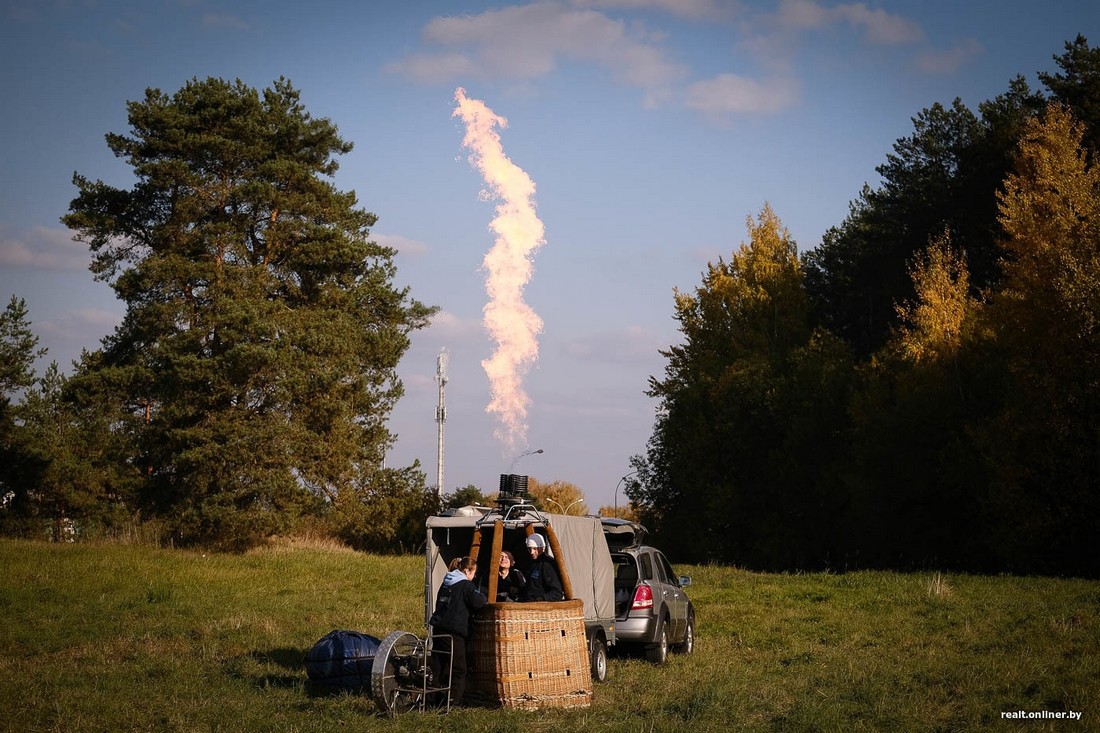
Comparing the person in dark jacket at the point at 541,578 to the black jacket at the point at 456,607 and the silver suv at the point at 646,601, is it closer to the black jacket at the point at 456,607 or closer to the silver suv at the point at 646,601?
the black jacket at the point at 456,607

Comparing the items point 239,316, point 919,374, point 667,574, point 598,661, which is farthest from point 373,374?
point 598,661

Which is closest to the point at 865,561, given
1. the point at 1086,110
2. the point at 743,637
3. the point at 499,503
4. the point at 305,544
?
the point at 1086,110

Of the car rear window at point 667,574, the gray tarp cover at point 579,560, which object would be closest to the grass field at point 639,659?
the gray tarp cover at point 579,560

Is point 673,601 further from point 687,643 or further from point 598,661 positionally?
point 598,661

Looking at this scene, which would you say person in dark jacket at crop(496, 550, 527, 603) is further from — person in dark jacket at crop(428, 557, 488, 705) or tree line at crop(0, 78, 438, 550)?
tree line at crop(0, 78, 438, 550)

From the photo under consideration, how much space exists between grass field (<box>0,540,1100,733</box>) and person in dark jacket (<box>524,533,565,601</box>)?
144 centimetres

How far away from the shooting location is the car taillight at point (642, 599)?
1666 centimetres

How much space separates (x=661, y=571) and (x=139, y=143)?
29.5 meters

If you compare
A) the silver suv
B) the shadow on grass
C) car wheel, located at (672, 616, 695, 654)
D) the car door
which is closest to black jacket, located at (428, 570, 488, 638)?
the shadow on grass

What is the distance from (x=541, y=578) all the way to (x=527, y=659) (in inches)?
58.7

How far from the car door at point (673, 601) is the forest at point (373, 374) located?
17.6 metres

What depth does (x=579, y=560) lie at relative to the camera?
1614 cm

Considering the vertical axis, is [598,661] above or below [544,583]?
below

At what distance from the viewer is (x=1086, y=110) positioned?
41.1 meters
